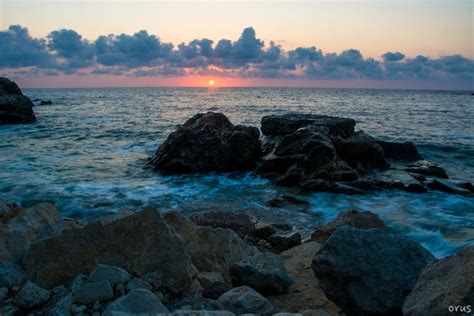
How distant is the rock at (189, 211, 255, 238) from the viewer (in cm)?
859

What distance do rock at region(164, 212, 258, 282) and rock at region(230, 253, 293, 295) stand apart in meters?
0.17

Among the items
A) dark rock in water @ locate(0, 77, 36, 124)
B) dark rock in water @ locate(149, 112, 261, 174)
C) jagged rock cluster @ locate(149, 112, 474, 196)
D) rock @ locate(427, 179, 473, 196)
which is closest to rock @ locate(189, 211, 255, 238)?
Answer: jagged rock cluster @ locate(149, 112, 474, 196)

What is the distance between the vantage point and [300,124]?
17062 mm

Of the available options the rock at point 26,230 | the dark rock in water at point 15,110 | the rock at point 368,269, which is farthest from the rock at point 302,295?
the dark rock in water at point 15,110

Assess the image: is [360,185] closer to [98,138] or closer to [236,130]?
[236,130]

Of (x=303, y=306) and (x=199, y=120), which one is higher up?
(x=199, y=120)

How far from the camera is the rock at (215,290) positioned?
473 centimetres

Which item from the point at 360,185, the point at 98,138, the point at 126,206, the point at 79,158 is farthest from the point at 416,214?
the point at 98,138

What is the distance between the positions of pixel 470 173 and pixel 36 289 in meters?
17.1

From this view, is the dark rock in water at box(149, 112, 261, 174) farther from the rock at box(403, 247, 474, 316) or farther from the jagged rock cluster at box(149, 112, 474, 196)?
the rock at box(403, 247, 474, 316)

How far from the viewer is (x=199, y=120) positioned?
17.6 m

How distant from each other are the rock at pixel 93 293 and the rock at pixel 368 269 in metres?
2.35

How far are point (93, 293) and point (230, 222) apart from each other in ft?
16.7

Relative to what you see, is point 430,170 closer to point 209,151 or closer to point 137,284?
point 209,151
